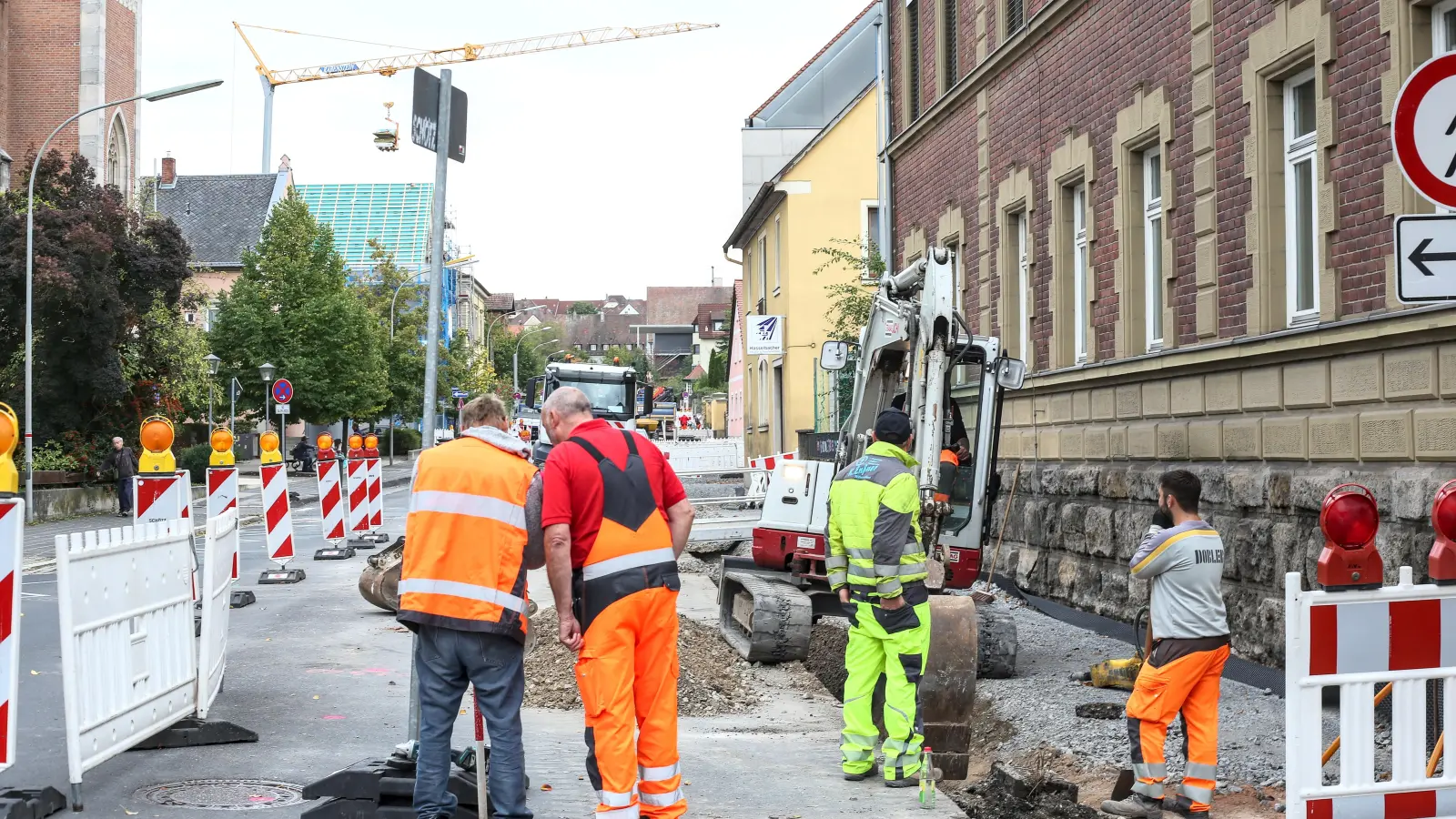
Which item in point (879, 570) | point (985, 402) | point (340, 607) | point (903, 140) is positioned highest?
point (903, 140)


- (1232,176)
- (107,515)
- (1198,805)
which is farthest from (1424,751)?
(107,515)

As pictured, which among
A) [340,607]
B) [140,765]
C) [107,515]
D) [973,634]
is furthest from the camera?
[107,515]

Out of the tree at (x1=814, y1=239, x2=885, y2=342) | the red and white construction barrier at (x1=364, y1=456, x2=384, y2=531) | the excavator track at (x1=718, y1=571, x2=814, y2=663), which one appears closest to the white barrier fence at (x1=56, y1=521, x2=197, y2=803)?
the excavator track at (x1=718, y1=571, x2=814, y2=663)

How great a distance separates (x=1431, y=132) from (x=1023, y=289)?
13.4 m

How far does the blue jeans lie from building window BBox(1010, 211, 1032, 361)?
41.4 ft

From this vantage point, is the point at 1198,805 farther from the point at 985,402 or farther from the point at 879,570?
the point at 985,402

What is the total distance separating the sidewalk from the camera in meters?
22.2

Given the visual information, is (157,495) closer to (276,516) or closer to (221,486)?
(221,486)

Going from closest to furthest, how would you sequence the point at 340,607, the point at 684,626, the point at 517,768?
the point at 517,768 → the point at 684,626 → the point at 340,607

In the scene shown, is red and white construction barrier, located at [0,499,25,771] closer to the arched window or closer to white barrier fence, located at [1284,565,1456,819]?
white barrier fence, located at [1284,565,1456,819]

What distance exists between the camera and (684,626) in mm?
13484

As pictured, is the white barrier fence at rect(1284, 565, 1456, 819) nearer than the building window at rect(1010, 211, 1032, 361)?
Yes

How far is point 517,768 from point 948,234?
16277 mm

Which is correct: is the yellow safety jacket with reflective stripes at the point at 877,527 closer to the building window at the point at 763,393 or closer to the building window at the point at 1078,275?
the building window at the point at 1078,275
